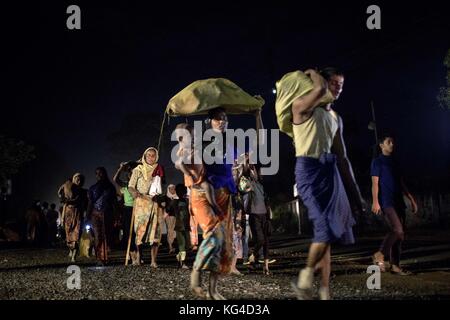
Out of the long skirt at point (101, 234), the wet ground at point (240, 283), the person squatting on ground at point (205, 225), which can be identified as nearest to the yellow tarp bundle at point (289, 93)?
the person squatting on ground at point (205, 225)

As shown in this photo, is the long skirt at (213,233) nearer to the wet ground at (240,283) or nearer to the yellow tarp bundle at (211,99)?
the wet ground at (240,283)

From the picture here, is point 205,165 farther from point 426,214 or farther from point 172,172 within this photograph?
point 172,172

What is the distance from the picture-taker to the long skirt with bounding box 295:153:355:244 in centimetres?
469

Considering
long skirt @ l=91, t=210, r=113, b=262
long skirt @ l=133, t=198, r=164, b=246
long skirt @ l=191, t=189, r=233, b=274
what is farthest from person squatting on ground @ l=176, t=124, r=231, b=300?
long skirt @ l=91, t=210, r=113, b=262

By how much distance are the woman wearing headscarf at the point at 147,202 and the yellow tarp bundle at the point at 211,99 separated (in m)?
3.66

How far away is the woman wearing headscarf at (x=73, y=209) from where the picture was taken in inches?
504

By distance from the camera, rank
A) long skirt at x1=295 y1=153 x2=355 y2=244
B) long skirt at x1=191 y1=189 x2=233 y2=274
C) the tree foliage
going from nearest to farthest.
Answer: long skirt at x1=295 y1=153 x2=355 y2=244
long skirt at x1=191 y1=189 x2=233 y2=274
the tree foliage

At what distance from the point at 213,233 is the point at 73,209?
8494 millimetres

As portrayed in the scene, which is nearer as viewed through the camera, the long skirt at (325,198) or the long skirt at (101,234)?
the long skirt at (325,198)

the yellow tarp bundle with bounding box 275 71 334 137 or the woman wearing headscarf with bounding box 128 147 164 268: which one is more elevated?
the yellow tarp bundle with bounding box 275 71 334 137

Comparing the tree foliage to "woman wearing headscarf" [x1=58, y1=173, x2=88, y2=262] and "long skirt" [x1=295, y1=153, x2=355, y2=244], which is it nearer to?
"woman wearing headscarf" [x1=58, y1=173, x2=88, y2=262]

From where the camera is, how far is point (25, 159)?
1684 inches

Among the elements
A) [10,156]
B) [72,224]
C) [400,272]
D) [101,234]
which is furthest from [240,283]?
[10,156]
